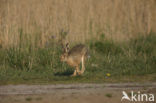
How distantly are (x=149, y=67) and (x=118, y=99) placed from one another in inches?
165

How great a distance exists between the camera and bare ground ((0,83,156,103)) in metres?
7.03

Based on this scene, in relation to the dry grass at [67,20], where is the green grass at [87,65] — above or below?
below

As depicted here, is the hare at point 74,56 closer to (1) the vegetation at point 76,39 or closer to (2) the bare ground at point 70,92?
(1) the vegetation at point 76,39

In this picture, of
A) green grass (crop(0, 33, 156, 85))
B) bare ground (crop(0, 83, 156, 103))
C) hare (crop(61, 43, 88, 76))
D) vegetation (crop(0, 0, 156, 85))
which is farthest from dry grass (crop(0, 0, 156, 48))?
bare ground (crop(0, 83, 156, 103))

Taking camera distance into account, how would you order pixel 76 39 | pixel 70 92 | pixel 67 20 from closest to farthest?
pixel 70 92, pixel 76 39, pixel 67 20

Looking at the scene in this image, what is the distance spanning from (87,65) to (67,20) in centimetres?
257

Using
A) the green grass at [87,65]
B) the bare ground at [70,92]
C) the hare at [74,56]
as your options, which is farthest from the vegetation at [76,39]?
the bare ground at [70,92]

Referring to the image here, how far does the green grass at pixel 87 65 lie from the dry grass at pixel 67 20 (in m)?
0.50

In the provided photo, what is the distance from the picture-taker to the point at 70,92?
7.76 metres

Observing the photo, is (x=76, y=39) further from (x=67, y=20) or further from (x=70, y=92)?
(x=70, y=92)

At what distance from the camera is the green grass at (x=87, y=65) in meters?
9.64

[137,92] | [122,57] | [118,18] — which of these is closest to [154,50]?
[122,57]

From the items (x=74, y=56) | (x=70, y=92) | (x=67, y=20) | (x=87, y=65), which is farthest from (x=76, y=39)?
(x=70, y=92)

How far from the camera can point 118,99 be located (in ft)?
23.7
